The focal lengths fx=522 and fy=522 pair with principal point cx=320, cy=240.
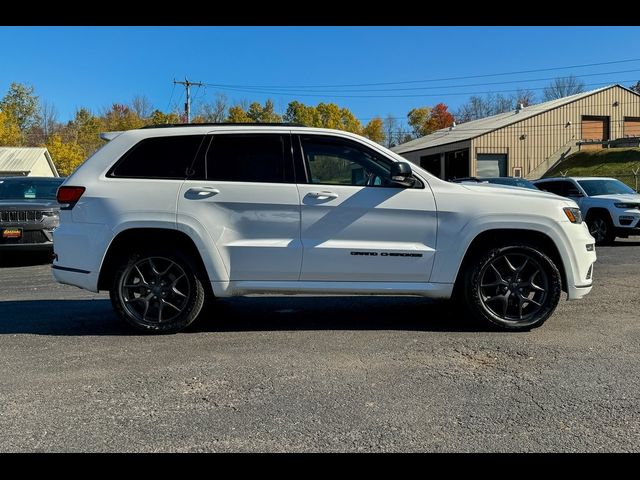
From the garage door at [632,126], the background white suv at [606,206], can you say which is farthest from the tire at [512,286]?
the garage door at [632,126]

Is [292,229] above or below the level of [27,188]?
below

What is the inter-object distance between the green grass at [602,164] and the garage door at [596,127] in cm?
345

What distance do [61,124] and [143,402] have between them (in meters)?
78.4

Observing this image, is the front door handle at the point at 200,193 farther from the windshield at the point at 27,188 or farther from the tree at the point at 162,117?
the tree at the point at 162,117

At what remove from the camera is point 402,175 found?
4.73 meters

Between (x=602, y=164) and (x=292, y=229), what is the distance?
38.6 metres

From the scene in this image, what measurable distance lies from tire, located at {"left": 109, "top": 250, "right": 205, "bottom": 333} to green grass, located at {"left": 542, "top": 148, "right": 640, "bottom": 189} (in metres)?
34.4

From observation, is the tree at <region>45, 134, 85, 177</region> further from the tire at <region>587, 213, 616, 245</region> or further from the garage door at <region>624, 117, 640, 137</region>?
the tire at <region>587, 213, 616, 245</region>

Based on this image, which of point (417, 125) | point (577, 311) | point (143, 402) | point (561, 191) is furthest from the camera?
point (417, 125)

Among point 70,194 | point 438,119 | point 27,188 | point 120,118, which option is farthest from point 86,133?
point 70,194

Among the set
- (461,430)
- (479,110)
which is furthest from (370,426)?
(479,110)

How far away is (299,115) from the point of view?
7012 cm

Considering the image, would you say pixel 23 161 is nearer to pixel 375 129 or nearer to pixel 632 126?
pixel 375 129

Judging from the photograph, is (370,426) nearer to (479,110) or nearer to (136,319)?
(136,319)
